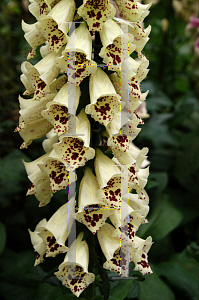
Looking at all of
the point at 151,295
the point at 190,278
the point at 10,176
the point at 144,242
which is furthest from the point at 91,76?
the point at 190,278

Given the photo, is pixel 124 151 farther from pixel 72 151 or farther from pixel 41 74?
pixel 41 74

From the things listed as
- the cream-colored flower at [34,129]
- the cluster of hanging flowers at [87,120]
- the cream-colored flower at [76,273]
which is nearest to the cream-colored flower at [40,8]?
the cluster of hanging flowers at [87,120]

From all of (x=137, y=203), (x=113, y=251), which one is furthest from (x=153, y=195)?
(x=113, y=251)

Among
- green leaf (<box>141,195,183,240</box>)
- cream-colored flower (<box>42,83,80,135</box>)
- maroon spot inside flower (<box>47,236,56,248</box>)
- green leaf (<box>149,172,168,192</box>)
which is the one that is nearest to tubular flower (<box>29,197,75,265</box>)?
maroon spot inside flower (<box>47,236,56,248</box>)

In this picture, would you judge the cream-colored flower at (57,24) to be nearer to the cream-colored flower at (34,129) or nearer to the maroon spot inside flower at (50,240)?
the cream-colored flower at (34,129)

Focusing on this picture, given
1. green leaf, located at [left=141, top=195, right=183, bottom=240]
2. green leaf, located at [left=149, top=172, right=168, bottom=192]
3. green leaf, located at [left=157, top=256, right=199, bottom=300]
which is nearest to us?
green leaf, located at [left=157, top=256, right=199, bottom=300]

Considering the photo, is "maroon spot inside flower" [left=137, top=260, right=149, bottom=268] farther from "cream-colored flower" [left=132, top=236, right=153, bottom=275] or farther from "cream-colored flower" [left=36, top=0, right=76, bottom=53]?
"cream-colored flower" [left=36, top=0, right=76, bottom=53]
